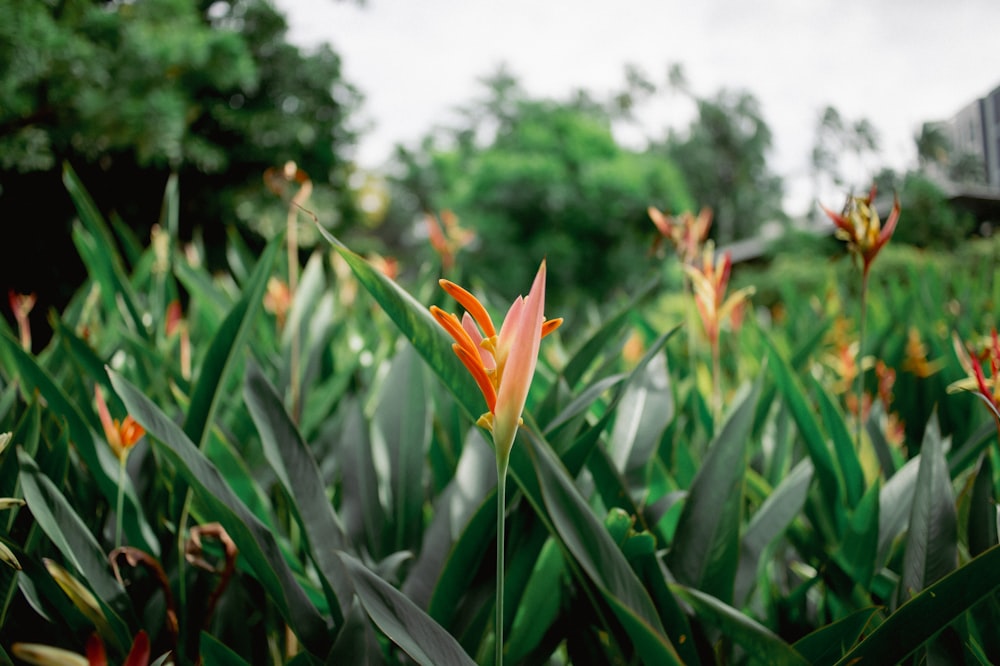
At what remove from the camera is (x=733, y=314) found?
1650 millimetres

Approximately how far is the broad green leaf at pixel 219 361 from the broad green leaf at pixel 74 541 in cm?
11

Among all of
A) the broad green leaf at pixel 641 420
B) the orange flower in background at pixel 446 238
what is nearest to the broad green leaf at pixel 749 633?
the broad green leaf at pixel 641 420

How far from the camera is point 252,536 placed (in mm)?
496

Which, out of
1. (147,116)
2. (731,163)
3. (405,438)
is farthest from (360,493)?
(731,163)

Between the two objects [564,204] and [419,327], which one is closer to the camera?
[419,327]

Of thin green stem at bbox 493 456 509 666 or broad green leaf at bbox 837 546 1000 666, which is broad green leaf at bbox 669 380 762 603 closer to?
broad green leaf at bbox 837 546 1000 666

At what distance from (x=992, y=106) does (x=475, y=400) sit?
0.88m

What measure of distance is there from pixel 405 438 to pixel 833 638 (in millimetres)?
458

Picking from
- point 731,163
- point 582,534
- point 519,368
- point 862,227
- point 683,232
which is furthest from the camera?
point 731,163

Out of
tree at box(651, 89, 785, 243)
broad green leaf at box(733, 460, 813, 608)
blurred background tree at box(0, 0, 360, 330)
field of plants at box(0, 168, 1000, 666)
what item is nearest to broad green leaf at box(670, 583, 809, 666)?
field of plants at box(0, 168, 1000, 666)

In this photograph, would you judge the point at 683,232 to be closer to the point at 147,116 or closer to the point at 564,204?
the point at 147,116

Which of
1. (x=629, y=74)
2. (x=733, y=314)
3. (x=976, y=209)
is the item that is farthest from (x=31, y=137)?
(x=629, y=74)

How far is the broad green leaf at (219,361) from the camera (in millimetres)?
645

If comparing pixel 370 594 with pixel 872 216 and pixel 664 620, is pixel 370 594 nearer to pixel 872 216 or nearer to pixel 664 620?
pixel 664 620
